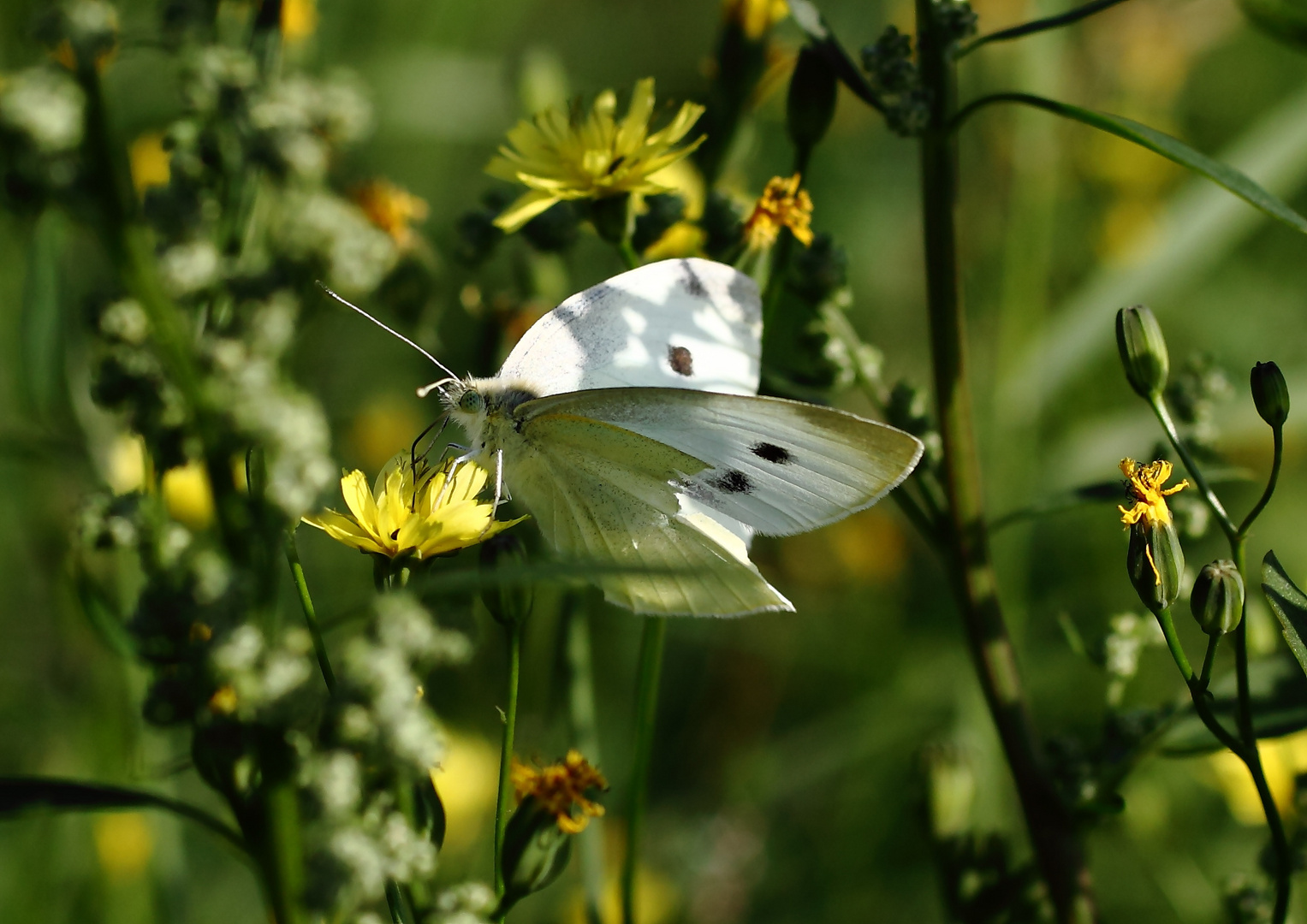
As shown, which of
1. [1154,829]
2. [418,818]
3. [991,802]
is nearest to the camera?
[418,818]

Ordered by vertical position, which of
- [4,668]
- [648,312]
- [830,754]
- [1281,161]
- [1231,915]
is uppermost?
[1281,161]

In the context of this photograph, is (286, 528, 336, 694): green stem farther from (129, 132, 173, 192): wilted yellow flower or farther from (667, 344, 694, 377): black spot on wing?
(129, 132, 173, 192): wilted yellow flower

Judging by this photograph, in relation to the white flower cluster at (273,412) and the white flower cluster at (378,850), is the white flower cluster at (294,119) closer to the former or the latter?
the white flower cluster at (273,412)

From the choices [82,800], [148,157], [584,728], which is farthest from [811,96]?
[148,157]

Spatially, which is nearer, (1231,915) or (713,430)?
(1231,915)

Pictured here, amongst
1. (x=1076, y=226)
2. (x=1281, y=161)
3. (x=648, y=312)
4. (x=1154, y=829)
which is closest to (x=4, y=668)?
(x=648, y=312)

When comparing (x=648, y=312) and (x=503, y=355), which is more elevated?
(x=648, y=312)

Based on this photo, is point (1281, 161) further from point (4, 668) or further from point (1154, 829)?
point (4, 668)
